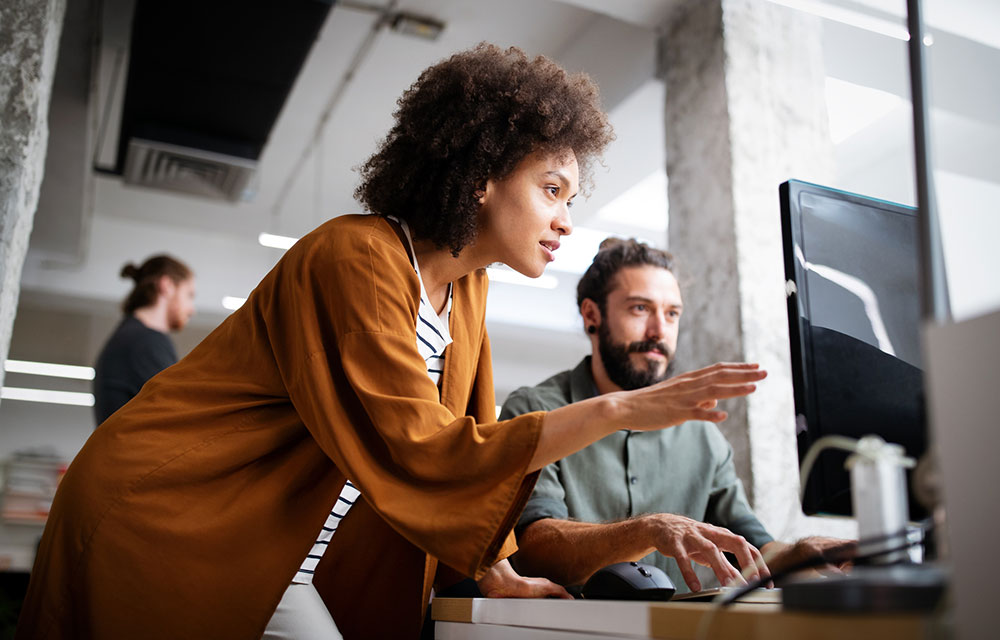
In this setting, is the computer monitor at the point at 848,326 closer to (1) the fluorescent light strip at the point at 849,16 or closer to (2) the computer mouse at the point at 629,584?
(2) the computer mouse at the point at 629,584

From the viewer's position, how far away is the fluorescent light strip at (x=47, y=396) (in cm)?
848

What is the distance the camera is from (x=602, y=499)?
72.5 inches

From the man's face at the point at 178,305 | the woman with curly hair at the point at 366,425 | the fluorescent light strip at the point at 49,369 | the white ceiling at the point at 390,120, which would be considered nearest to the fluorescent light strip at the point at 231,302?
the white ceiling at the point at 390,120

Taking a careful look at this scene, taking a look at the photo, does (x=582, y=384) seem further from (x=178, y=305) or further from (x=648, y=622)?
(x=178, y=305)

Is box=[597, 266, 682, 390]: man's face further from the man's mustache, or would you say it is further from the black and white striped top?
the black and white striped top

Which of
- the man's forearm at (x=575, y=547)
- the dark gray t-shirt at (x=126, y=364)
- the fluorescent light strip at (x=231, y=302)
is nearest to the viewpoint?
the man's forearm at (x=575, y=547)

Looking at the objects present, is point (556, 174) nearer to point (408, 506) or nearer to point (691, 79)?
point (408, 506)

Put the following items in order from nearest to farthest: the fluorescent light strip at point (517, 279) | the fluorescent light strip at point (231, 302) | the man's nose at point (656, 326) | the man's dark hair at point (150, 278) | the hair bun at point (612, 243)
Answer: the man's nose at point (656, 326), the hair bun at point (612, 243), the man's dark hair at point (150, 278), the fluorescent light strip at point (231, 302), the fluorescent light strip at point (517, 279)

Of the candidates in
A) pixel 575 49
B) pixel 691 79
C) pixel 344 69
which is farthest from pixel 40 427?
pixel 691 79

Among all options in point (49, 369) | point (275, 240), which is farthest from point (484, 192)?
point (49, 369)

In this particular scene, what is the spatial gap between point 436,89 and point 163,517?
0.85m

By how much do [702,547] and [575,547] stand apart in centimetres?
39

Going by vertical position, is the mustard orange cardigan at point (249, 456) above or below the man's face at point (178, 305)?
below

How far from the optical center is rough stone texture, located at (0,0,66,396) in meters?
2.05
